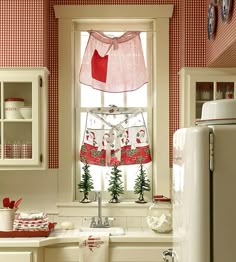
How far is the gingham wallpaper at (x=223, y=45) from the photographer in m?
2.54

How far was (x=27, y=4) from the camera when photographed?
134 inches

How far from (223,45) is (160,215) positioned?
1.39 meters

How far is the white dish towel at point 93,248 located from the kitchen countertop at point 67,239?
6 centimetres

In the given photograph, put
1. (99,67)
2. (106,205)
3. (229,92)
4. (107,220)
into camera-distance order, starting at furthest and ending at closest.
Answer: (99,67)
(106,205)
(107,220)
(229,92)

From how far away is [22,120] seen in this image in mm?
3393

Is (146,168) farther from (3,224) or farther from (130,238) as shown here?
(3,224)

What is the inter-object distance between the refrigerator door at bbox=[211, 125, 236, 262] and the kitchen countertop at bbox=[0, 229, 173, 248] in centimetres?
171

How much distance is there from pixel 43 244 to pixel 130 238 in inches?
24.4

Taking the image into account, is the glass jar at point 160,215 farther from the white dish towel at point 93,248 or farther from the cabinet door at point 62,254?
the cabinet door at point 62,254

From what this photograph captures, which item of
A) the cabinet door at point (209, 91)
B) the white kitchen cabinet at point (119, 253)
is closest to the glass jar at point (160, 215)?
the white kitchen cabinet at point (119, 253)

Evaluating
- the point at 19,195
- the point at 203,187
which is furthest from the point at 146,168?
the point at 203,187

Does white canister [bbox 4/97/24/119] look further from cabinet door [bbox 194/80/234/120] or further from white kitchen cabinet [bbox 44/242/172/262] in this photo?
cabinet door [bbox 194/80/234/120]

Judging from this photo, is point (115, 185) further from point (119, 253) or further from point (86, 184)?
point (119, 253)

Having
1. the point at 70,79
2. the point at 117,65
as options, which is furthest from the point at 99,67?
the point at 70,79
